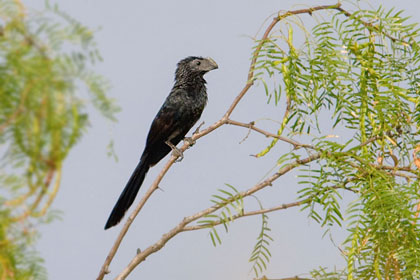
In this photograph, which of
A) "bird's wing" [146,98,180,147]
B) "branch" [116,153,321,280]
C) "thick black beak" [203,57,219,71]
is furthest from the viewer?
"thick black beak" [203,57,219,71]

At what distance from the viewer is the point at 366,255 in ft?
6.54

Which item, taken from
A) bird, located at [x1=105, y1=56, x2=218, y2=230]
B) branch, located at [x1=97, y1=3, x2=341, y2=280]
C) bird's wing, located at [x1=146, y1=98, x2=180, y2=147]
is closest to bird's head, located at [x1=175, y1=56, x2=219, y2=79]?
bird, located at [x1=105, y1=56, x2=218, y2=230]

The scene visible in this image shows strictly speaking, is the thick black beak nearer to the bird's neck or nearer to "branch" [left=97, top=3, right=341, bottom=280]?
the bird's neck

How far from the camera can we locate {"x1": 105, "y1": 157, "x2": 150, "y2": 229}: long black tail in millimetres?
3999

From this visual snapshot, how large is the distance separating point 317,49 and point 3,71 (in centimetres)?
139

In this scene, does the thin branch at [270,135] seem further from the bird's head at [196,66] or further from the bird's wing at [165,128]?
the bird's head at [196,66]

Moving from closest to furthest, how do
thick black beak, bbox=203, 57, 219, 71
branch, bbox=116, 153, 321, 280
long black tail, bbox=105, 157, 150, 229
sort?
branch, bbox=116, 153, 321, 280 < long black tail, bbox=105, 157, 150, 229 < thick black beak, bbox=203, 57, 219, 71

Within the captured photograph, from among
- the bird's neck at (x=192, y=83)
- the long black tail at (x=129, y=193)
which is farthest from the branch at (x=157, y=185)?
the bird's neck at (x=192, y=83)

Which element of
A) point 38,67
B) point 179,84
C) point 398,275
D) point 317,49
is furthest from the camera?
point 179,84

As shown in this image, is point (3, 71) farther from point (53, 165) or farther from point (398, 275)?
point (398, 275)

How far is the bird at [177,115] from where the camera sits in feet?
15.3

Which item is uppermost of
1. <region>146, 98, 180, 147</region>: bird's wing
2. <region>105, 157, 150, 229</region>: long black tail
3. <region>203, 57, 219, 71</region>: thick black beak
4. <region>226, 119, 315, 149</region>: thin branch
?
<region>203, 57, 219, 71</region>: thick black beak

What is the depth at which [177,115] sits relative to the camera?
466cm

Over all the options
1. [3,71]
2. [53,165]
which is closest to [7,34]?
[3,71]
